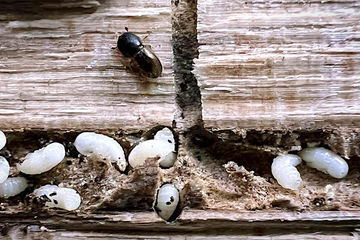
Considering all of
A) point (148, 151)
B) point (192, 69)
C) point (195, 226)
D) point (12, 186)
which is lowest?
point (195, 226)

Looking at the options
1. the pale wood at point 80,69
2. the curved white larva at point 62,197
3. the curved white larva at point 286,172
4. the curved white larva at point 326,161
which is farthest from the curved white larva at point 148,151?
the curved white larva at point 326,161

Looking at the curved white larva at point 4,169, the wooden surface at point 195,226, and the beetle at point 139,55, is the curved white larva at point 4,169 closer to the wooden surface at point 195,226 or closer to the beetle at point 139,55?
the wooden surface at point 195,226

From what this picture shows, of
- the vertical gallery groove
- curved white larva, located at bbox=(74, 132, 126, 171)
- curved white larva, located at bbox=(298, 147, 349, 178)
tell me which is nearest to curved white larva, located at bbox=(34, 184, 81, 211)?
curved white larva, located at bbox=(74, 132, 126, 171)

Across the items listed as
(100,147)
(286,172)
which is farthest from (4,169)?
(286,172)

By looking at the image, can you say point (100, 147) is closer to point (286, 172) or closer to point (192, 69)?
point (192, 69)

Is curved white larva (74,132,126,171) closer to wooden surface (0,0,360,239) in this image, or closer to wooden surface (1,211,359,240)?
wooden surface (0,0,360,239)
